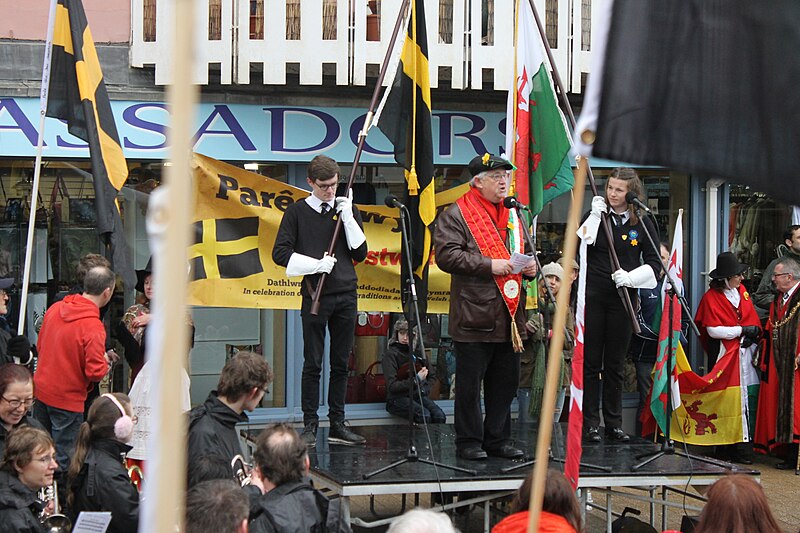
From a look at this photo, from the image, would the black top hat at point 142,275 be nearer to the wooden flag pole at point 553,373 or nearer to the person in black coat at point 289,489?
the person in black coat at point 289,489

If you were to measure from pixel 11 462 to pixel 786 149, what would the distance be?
3.39 m

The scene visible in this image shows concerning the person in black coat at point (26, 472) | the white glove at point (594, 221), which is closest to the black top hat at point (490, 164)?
the white glove at point (594, 221)

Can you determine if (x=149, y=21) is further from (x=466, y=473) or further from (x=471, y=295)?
(x=466, y=473)

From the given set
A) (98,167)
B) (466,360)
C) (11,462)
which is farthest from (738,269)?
(11,462)

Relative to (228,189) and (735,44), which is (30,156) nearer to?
(228,189)

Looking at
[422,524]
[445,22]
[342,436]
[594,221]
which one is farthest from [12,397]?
[445,22]

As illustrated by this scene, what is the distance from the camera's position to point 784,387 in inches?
420

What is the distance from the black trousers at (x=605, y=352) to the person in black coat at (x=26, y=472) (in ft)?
15.0

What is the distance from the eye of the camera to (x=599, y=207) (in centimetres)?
813

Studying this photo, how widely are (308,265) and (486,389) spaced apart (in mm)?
1497

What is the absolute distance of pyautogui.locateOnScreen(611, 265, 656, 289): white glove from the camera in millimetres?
7953

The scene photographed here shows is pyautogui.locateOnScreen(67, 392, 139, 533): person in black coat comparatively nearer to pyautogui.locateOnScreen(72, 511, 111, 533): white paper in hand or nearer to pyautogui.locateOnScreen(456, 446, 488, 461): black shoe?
pyautogui.locateOnScreen(72, 511, 111, 533): white paper in hand

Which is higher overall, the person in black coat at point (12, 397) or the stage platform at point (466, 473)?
the person in black coat at point (12, 397)

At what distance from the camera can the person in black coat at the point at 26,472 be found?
14.9ft
